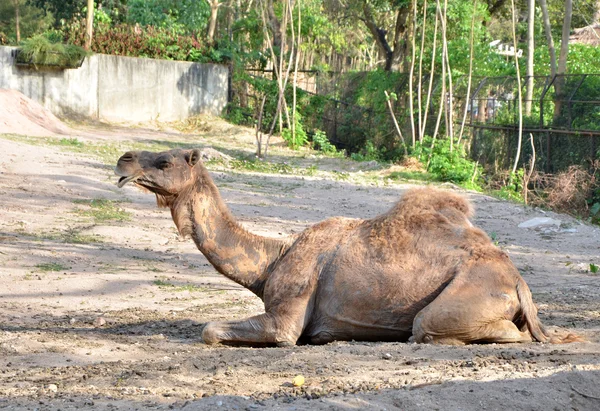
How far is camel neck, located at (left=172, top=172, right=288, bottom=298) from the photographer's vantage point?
656 centimetres

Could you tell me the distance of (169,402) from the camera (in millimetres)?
4312

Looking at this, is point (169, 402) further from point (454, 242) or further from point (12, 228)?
point (12, 228)

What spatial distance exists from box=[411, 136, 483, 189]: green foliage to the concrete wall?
13.4 m

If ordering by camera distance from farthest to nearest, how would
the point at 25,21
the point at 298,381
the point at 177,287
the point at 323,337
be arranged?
the point at 25,21, the point at 177,287, the point at 323,337, the point at 298,381

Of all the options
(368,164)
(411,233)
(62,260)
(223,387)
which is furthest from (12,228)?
(368,164)

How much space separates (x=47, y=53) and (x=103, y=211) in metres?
17.4

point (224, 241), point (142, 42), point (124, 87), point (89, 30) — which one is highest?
point (89, 30)

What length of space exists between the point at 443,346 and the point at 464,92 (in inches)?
876

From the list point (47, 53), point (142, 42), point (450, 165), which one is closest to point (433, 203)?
point (450, 165)

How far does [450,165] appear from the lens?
2095cm

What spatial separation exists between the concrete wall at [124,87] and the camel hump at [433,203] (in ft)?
81.2

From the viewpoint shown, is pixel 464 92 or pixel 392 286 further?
pixel 464 92

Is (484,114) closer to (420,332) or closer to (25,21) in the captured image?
(420,332)

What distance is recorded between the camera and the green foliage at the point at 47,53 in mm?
28531
